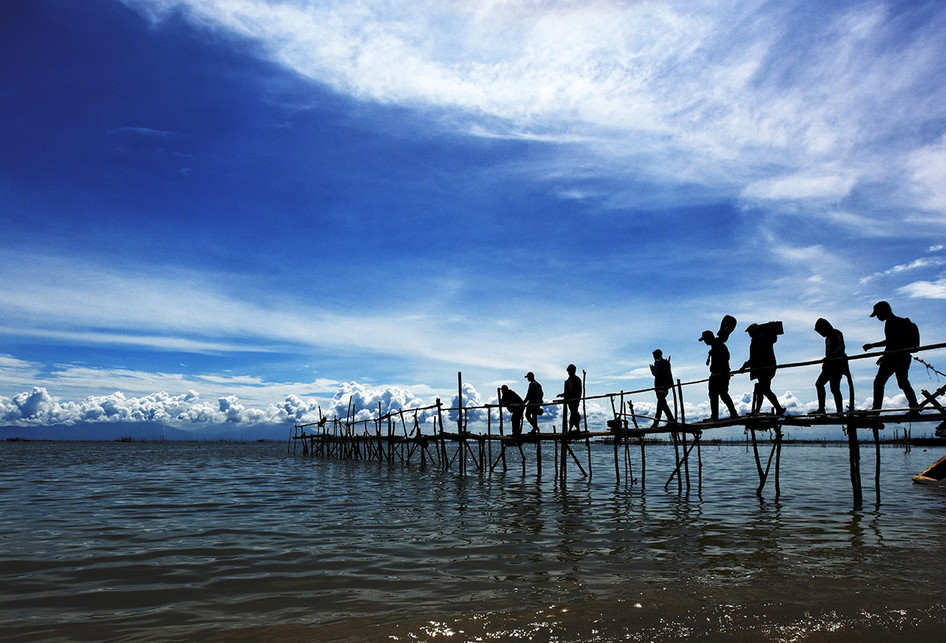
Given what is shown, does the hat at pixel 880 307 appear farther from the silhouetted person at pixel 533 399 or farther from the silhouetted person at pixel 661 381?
the silhouetted person at pixel 533 399

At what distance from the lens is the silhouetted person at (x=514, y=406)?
20.3 meters

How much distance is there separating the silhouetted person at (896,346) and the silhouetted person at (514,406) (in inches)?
441

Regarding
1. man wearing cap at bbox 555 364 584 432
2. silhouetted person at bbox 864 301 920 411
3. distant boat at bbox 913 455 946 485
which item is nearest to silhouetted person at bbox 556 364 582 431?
man wearing cap at bbox 555 364 584 432

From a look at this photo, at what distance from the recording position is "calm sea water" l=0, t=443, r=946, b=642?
5070 millimetres

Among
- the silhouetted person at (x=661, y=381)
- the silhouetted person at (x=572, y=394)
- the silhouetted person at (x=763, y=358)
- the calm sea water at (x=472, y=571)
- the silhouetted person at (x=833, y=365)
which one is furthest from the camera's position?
the silhouetted person at (x=572, y=394)

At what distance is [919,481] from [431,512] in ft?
59.6

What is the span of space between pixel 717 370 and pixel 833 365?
8.35ft

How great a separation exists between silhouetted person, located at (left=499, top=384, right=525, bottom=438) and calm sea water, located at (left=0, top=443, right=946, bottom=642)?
683 centimetres

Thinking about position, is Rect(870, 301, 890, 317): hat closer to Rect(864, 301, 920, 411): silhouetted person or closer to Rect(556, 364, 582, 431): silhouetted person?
Rect(864, 301, 920, 411): silhouetted person

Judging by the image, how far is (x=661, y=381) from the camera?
1511 cm

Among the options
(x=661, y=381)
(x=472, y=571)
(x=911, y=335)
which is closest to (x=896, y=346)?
(x=911, y=335)

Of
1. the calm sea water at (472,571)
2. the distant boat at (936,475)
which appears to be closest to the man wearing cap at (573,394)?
the calm sea water at (472,571)

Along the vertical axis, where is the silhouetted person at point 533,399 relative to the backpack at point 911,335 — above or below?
below

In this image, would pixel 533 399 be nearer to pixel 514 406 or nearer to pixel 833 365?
pixel 514 406
